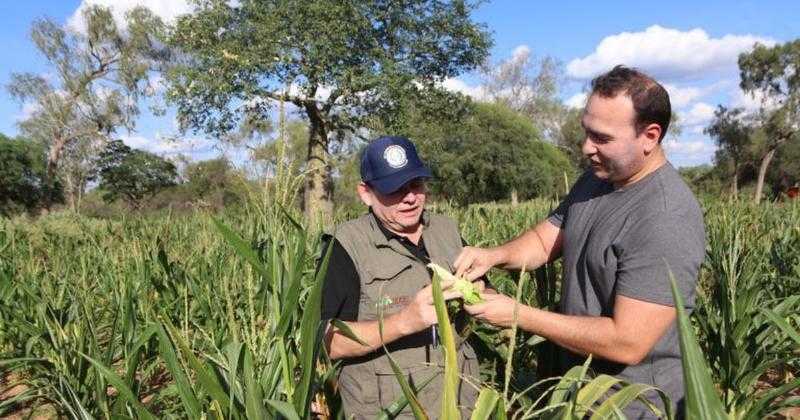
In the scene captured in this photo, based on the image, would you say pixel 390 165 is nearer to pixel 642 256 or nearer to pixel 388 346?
pixel 388 346

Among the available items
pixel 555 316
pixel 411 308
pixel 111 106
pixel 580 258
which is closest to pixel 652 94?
pixel 580 258

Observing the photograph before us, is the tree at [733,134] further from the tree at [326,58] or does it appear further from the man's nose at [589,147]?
the man's nose at [589,147]

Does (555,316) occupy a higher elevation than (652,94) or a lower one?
lower

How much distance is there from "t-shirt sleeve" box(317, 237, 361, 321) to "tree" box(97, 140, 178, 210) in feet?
141

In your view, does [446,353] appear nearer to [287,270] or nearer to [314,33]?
Answer: [287,270]

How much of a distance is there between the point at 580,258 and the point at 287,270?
102cm

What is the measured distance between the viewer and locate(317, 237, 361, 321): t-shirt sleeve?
6.46 feet

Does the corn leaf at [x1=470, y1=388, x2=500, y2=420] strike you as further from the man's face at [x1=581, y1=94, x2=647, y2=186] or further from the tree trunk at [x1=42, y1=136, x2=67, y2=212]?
the tree trunk at [x1=42, y1=136, x2=67, y2=212]

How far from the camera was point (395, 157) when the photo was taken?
2.14 m

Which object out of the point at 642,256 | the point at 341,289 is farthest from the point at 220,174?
the point at 642,256

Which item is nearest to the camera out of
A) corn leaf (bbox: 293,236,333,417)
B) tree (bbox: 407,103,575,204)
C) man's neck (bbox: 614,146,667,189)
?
corn leaf (bbox: 293,236,333,417)

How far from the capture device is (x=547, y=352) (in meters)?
2.63

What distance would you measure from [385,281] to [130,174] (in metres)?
46.0

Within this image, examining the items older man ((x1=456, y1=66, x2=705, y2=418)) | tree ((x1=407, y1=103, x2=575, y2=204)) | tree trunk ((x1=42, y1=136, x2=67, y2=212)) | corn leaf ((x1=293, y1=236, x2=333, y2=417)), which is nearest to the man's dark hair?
older man ((x1=456, y1=66, x2=705, y2=418))
